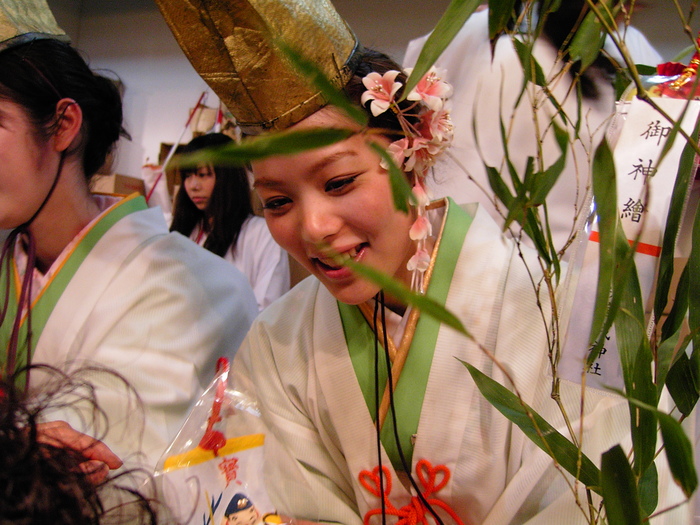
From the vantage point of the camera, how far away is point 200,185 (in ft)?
8.34

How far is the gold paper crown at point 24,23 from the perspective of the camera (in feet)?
3.78

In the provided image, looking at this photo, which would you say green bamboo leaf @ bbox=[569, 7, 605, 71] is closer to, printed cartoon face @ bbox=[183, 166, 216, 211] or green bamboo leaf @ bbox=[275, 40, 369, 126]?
green bamboo leaf @ bbox=[275, 40, 369, 126]

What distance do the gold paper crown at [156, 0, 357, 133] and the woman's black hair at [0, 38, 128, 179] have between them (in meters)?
0.50

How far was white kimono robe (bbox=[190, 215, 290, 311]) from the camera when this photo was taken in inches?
96.3

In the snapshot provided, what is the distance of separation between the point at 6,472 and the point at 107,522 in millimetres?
157

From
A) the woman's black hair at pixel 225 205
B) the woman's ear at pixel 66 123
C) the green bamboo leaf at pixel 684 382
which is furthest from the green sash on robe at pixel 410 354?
the woman's black hair at pixel 225 205

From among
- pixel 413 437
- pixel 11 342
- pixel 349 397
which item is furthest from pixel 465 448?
pixel 11 342

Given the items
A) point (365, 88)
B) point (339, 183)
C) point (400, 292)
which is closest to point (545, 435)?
point (400, 292)

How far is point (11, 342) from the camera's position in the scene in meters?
1.22

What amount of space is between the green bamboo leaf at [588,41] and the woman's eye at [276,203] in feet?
1.70

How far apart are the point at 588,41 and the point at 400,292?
46cm

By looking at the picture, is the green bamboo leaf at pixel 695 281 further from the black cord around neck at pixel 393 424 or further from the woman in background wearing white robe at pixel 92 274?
the woman in background wearing white robe at pixel 92 274

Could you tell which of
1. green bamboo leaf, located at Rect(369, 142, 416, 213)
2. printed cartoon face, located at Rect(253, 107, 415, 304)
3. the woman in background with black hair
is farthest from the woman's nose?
the woman in background with black hair

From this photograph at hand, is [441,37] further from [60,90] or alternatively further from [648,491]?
[60,90]
